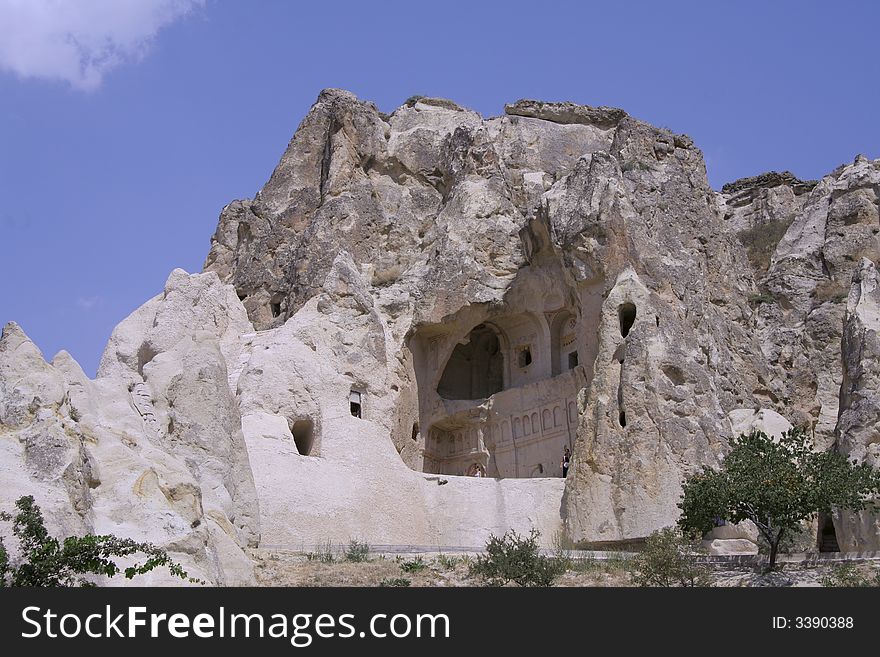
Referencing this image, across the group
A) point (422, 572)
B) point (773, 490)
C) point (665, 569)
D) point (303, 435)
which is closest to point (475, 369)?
point (303, 435)

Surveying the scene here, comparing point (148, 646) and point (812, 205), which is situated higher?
point (812, 205)

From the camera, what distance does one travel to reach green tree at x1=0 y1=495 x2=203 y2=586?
595 inches

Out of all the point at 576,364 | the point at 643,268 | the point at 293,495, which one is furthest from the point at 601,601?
the point at 576,364

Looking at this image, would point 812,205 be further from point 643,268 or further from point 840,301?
point 643,268

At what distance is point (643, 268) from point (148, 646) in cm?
2361

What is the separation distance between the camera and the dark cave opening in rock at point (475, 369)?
42.7 m

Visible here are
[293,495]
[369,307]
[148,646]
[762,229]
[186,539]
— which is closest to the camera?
[148,646]

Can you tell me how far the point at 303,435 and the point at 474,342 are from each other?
10.9 meters

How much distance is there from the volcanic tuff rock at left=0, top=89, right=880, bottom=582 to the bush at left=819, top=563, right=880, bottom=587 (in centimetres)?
422

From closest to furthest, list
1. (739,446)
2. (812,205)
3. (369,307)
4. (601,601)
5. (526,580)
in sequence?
1. (601,601)
2. (526,580)
3. (739,446)
4. (369,307)
5. (812,205)

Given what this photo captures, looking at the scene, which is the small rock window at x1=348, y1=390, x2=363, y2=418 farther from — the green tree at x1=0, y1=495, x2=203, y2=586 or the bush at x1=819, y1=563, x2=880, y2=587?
the green tree at x1=0, y1=495, x2=203, y2=586

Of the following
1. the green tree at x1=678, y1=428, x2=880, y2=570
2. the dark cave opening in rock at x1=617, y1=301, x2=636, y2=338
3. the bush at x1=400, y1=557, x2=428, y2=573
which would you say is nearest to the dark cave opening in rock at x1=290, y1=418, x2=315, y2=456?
the dark cave opening in rock at x1=617, y1=301, x2=636, y2=338

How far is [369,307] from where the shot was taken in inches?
1447

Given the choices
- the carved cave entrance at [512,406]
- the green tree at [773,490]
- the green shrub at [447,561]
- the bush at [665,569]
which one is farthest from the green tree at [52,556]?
the carved cave entrance at [512,406]
